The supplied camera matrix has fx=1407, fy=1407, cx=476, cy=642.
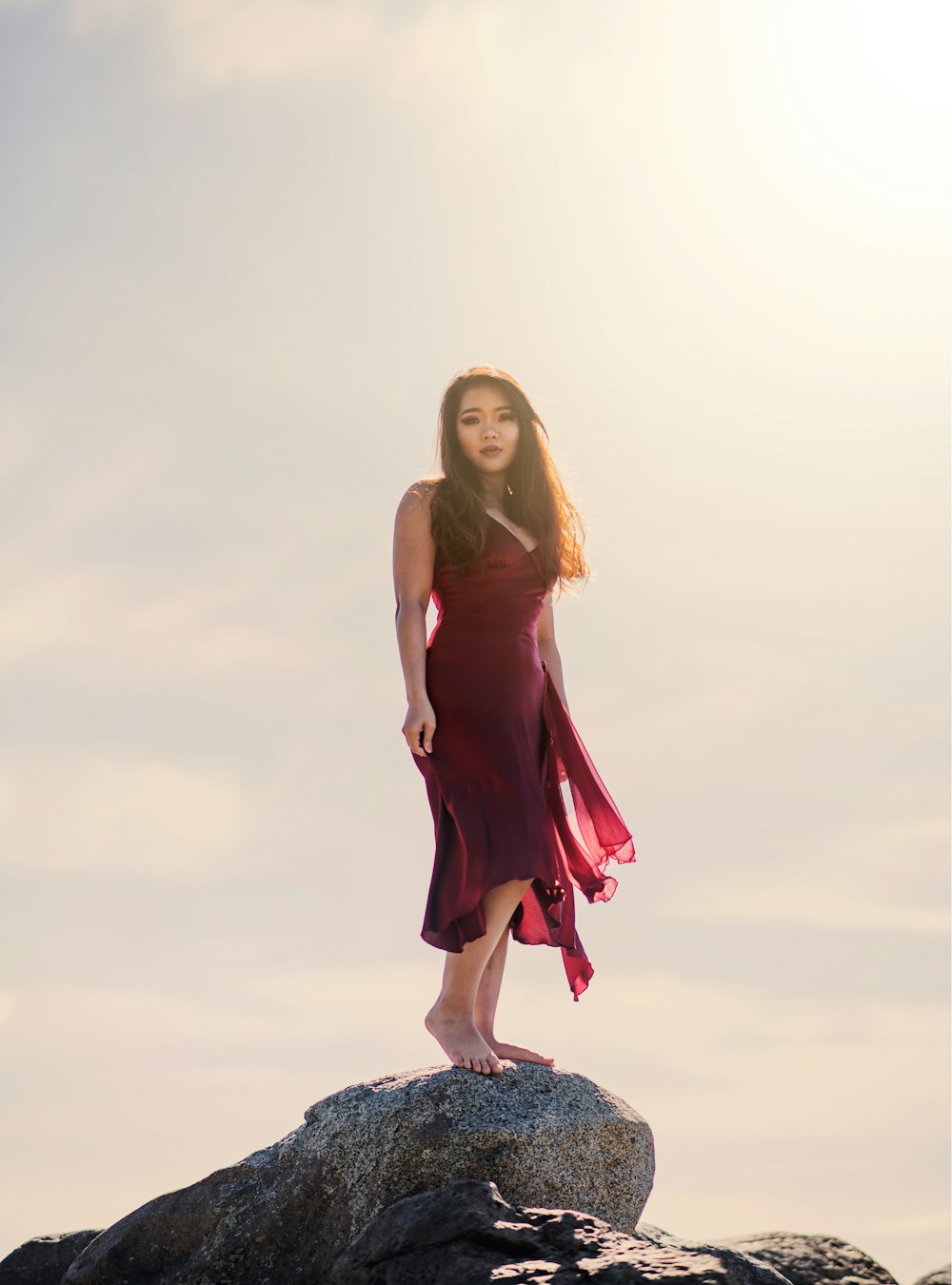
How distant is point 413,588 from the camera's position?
21.1 ft

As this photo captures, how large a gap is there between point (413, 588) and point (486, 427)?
0.87 metres

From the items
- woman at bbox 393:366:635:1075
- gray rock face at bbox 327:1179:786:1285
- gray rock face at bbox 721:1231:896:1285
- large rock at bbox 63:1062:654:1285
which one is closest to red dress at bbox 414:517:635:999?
woman at bbox 393:366:635:1075

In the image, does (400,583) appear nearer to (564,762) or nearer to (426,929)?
(564,762)

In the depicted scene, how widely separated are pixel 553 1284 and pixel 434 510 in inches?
140

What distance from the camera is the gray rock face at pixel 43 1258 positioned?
696 centimetres

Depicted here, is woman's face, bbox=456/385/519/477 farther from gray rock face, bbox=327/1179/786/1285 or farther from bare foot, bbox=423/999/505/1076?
gray rock face, bbox=327/1179/786/1285

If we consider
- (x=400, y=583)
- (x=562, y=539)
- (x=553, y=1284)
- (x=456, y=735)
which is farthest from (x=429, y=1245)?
(x=562, y=539)

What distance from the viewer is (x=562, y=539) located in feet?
22.2

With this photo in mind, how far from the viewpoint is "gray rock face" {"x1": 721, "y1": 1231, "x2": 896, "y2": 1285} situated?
7211 mm

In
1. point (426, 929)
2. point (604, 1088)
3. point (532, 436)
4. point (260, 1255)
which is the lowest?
point (260, 1255)

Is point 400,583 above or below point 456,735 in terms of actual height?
above

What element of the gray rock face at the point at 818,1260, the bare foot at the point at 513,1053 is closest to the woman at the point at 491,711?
the bare foot at the point at 513,1053

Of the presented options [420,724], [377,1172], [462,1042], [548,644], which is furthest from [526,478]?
[377,1172]

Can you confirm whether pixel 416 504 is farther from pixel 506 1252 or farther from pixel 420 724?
pixel 506 1252
